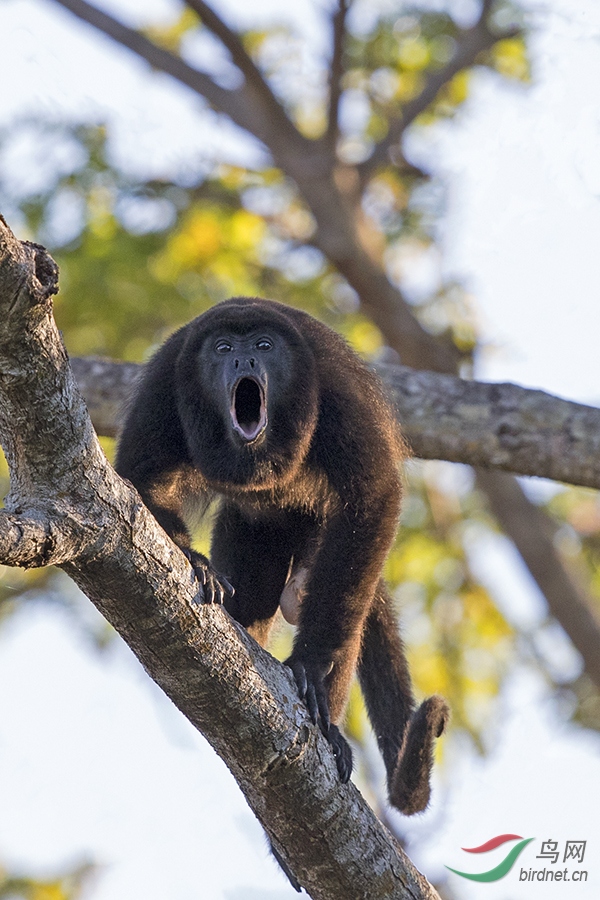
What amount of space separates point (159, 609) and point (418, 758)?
167 cm

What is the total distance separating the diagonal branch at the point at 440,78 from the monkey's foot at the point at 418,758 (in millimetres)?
5107

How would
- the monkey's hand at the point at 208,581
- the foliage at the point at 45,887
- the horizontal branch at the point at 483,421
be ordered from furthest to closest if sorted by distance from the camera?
the foliage at the point at 45,887
the horizontal branch at the point at 483,421
the monkey's hand at the point at 208,581

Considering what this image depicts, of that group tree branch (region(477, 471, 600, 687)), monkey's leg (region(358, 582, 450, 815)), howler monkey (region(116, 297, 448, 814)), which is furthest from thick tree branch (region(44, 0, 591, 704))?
monkey's leg (region(358, 582, 450, 815))

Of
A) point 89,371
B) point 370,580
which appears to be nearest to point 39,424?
point 370,580

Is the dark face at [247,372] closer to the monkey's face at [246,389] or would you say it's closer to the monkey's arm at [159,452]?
the monkey's face at [246,389]

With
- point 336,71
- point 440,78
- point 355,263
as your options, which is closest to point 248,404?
point 355,263

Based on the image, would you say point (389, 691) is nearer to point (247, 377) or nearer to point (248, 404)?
point (248, 404)

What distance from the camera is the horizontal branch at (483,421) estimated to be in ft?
17.2

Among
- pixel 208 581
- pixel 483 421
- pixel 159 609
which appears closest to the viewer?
pixel 159 609

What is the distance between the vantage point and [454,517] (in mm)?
8992

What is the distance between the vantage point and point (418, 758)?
3.96 metres

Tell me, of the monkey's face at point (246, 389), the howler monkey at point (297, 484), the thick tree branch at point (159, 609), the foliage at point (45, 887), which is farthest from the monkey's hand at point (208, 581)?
the foliage at point (45, 887)

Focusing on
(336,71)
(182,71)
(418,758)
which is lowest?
(418,758)

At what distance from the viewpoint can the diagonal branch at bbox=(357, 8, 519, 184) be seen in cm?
798
